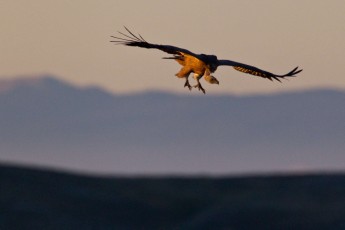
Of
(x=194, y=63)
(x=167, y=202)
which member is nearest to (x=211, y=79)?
(x=194, y=63)

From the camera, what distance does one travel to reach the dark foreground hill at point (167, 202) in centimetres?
8788

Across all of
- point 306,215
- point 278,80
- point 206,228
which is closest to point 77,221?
point 206,228

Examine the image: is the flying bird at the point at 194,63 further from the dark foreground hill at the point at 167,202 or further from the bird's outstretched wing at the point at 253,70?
the dark foreground hill at the point at 167,202

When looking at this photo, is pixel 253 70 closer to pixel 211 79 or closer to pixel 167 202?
pixel 211 79

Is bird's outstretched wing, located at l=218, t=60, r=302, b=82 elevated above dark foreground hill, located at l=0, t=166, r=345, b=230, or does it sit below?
below

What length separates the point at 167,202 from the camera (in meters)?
91.4

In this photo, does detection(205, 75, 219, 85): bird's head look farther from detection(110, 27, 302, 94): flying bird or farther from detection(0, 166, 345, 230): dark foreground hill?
detection(0, 166, 345, 230): dark foreground hill

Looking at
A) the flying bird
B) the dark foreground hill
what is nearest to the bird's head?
the flying bird

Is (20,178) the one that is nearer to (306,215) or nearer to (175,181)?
(175,181)

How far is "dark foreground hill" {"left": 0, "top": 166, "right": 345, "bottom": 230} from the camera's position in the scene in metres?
87.9

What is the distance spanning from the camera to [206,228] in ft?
285

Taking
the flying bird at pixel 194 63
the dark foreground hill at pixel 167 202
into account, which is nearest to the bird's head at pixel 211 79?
the flying bird at pixel 194 63

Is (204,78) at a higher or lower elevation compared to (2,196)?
lower

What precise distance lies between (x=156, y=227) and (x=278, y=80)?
199ft
